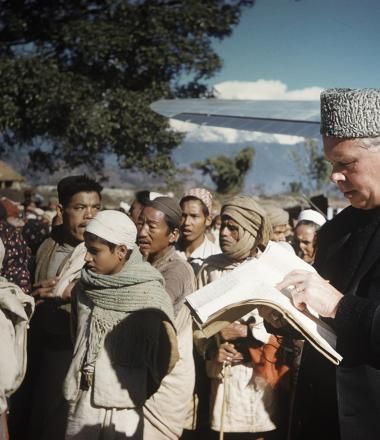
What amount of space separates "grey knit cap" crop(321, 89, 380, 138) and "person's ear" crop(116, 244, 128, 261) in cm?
157

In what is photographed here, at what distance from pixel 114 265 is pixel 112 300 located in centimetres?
20

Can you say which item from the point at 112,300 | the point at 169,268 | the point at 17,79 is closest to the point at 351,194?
the point at 112,300

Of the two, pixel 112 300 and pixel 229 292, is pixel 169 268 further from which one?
pixel 229 292

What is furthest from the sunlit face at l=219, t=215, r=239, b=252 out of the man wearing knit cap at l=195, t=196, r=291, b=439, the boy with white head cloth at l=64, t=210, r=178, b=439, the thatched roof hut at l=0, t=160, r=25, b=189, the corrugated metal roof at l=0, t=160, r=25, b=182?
the thatched roof hut at l=0, t=160, r=25, b=189

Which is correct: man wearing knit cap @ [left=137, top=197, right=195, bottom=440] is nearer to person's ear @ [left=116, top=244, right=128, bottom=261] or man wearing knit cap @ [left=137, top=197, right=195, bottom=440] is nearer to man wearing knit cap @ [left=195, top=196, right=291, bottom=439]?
man wearing knit cap @ [left=195, top=196, right=291, bottom=439]

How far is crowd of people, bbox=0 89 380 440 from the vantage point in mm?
1689

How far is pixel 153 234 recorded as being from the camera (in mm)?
3742

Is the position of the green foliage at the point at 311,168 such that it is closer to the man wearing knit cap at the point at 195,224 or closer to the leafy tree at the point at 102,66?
the leafy tree at the point at 102,66

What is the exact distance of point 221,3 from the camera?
1220 centimetres

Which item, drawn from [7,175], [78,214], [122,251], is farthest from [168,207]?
[7,175]

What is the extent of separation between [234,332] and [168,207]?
37.5 inches

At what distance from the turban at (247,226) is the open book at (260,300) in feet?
5.84

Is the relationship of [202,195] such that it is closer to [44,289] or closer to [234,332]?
[234,332]

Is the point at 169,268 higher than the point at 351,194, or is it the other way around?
the point at 351,194
